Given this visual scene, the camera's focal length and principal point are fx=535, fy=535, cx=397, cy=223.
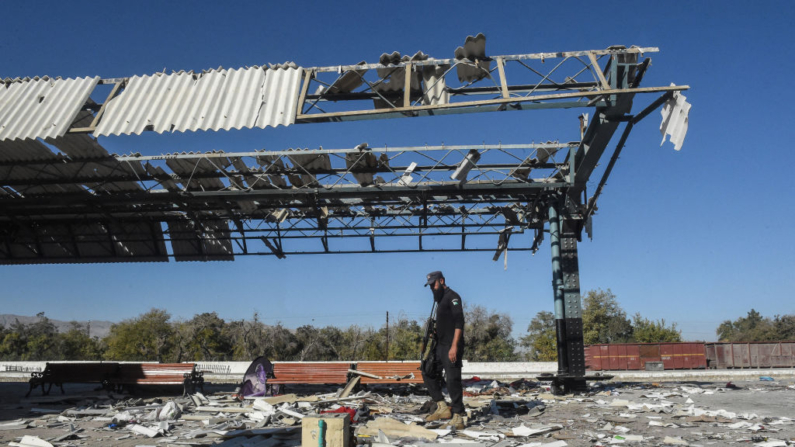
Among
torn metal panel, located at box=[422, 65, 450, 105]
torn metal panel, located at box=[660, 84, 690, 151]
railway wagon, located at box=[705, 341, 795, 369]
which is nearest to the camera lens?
torn metal panel, located at box=[660, 84, 690, 151]

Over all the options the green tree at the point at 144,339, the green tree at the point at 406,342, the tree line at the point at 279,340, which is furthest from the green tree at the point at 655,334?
the green tree at the point at 144,339

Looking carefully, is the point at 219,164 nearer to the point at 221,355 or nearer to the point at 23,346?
the point at 221,355

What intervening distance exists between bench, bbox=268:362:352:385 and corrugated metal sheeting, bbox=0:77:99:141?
7.01 meters

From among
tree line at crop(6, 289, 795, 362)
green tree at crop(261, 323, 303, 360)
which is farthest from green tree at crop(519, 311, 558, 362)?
green tree at crop(261, 323, 303, 360)

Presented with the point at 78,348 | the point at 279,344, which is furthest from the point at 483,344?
the point at 78,348

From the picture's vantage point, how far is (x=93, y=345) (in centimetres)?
5672

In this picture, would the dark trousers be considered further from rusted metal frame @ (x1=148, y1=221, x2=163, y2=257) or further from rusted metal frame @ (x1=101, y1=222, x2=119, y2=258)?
rusted metal frame @ (x1=101, y1=222, x2=119, y2=258)

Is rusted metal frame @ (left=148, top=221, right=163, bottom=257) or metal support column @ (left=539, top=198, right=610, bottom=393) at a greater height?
rusted metal frame @ (left=148, top=221, right=163, bottom=257)

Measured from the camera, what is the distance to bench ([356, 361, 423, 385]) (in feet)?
42.1

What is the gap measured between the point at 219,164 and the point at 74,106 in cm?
352

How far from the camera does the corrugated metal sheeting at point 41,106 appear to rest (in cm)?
1070

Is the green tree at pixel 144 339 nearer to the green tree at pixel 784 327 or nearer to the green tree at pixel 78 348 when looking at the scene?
the green tree at pixel 78 348

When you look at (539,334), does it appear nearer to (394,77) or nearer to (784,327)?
(784,327)

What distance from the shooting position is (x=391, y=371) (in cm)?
1321
